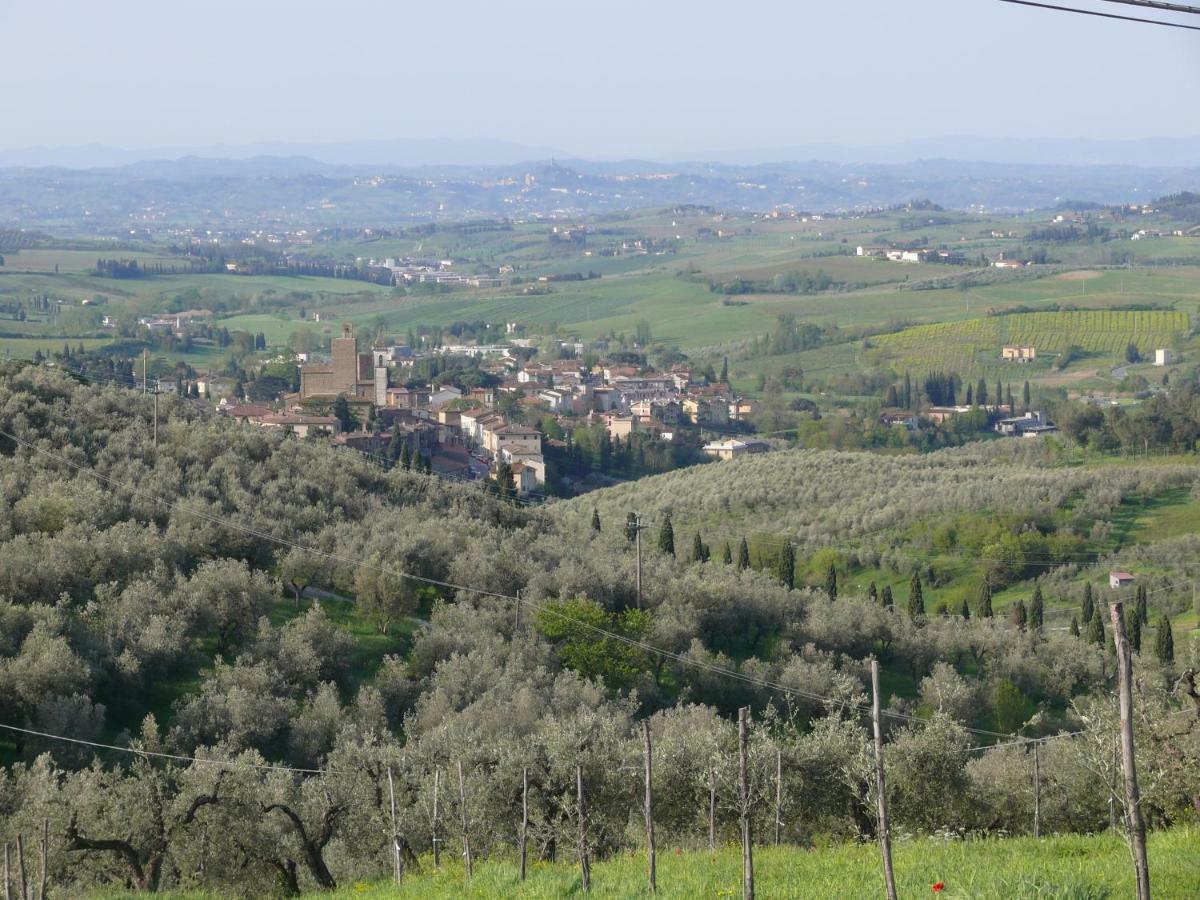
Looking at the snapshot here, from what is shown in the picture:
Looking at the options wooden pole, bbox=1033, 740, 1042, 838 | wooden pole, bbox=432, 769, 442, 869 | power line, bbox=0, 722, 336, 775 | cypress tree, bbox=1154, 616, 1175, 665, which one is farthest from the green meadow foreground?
cypress tree, bbox=1154, 616, 1175, 665

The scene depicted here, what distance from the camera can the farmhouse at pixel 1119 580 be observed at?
1825 inches

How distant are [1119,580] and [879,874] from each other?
121 ft

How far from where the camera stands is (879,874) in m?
12.0

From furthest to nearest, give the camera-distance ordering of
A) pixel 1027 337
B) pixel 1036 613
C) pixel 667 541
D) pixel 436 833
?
pixel 1027 337, pixel 667 541, pixel 1036 613, pixel 436 833

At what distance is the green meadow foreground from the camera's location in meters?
10.5

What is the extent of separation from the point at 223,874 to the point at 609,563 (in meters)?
17.8

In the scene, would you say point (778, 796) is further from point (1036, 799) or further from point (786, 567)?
point (786, 567)

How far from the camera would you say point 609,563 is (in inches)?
1336

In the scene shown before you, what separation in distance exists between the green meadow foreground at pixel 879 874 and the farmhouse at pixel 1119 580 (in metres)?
33.9

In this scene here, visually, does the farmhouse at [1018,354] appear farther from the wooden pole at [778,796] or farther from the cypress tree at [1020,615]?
the wooden pole at [778,796]

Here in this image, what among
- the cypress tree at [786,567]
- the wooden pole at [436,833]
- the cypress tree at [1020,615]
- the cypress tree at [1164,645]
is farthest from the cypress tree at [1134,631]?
the wooden pole at [436,833]

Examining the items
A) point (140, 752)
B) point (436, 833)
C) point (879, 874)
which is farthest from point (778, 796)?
point (140, 752)

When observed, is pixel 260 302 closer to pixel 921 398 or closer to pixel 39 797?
pixel 921 398

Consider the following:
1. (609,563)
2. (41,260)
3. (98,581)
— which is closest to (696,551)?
(609,563)
